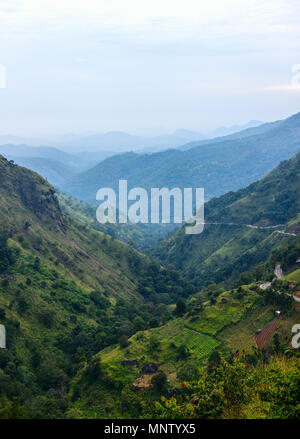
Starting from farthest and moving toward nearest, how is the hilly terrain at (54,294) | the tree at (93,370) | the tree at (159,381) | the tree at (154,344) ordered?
the tree at (154,344), the tree at (93,370), the hilly terrain at (54,294), the tree at (159,381)

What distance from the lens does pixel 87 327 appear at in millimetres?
59250

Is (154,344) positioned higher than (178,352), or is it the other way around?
(154,344)

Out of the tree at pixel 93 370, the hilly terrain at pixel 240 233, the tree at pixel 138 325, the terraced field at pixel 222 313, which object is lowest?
the tree at pixel 93 370

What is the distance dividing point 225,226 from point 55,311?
268 ft

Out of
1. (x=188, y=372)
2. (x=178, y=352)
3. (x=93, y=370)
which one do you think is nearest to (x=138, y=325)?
(x=178, y=352)

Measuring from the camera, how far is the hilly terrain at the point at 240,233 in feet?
314

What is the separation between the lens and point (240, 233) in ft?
385

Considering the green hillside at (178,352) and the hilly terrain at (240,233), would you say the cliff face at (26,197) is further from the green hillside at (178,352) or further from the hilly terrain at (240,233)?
the hilly terrain at (240,233)

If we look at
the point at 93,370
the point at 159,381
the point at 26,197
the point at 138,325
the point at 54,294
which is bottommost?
the point at 93,370

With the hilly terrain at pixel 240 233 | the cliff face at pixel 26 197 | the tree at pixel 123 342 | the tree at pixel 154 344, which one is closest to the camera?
the tree at pixel 154 344

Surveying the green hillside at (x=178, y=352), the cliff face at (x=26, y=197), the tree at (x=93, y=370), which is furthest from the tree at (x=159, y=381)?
the cliff face at (x=26, y=197)

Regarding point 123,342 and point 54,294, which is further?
point 54,294

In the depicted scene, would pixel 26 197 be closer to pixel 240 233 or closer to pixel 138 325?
pixel 138 325

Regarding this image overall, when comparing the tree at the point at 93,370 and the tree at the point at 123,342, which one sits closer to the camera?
the tree at the point at 93,370
